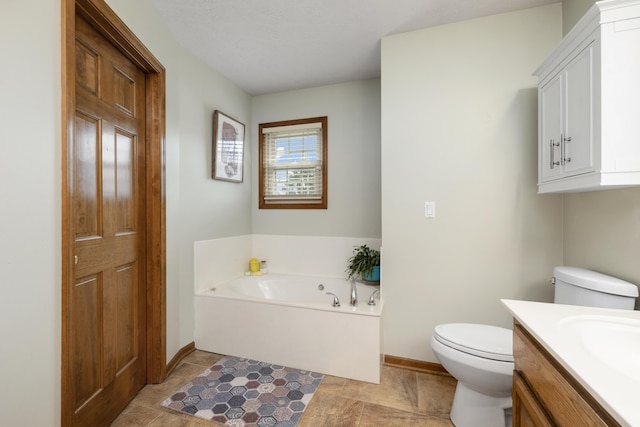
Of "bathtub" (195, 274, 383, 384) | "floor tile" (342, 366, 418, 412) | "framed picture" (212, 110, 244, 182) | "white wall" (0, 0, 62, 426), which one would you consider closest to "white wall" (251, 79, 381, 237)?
"framed picture" (212, 110, 244, 182)

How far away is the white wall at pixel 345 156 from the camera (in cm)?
284

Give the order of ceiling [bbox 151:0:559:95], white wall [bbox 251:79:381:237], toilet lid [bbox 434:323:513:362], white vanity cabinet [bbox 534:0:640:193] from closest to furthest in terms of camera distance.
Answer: white vanity cabinet [bbox 534:0:640:193]
toilet lid [bbox 434:323:513:362]
ceiling [bbox 151:0:559:95]
white wall [bbox 251:79:381:237]

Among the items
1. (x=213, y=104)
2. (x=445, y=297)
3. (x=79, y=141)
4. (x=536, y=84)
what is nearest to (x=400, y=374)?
(x=445, y=297)

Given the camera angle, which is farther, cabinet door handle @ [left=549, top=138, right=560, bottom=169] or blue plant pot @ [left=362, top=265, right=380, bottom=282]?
blue plant pot @ [left=362, top=265, right=380, bottom=282]

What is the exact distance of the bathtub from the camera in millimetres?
1953

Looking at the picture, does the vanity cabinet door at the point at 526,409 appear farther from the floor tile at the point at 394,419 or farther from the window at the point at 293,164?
the window at the point at 293,164

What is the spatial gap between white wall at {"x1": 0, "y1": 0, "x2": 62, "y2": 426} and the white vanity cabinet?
82.3 inches

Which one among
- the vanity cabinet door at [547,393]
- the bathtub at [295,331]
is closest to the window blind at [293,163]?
the bathtub at [295,331]

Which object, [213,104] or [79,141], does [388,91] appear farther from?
[79,141]

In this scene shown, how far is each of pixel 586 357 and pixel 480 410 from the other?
101 cm

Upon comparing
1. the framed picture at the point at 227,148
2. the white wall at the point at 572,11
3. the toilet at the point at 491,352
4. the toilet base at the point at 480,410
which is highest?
the white wall at the point at 572,11

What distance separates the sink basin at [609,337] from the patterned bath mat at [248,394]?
1.39 metres

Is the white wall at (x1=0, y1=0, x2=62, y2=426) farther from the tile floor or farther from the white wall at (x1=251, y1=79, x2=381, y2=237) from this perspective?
the white wall at (x1=251, y1=79, x2=381, y2=237)

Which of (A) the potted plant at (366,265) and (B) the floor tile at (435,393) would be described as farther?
(A) the potted plant at (366,265)
